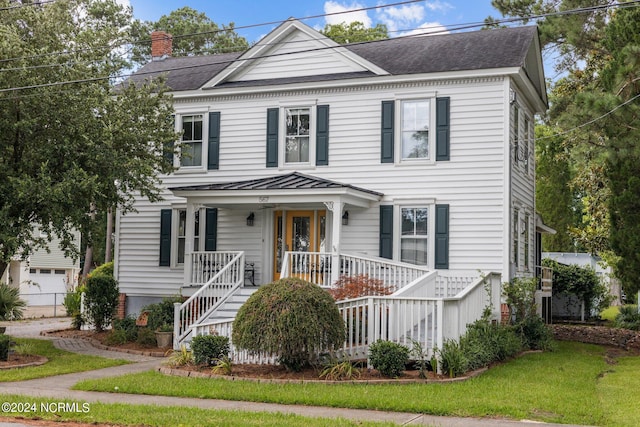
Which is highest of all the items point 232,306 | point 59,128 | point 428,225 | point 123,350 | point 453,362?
point 59,128

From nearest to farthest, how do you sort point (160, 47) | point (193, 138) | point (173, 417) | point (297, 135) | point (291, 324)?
point (173, 417), point (291, 324), point (297, 135), point (193, 138), point (160, 47)

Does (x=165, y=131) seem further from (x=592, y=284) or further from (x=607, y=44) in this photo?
(x=592, y=284)

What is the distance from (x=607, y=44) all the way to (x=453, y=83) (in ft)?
12.4

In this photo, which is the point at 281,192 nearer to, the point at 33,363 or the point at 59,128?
the point at 59,128

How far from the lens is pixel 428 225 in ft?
60.4

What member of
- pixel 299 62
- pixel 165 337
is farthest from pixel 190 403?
pixel 299 62

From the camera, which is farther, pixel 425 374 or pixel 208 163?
pixel 208 163

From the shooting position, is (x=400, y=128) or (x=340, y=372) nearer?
(x=340, y=372)

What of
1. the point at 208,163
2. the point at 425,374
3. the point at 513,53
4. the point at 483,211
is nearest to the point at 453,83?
the point at 513,53

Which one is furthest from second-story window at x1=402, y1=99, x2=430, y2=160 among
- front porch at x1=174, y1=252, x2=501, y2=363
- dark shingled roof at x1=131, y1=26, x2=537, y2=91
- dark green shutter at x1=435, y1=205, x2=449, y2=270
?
front porch at x1=174, y1=252, x2=501, y2=363

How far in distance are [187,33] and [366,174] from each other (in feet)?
90.7

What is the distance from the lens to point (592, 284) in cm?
2778

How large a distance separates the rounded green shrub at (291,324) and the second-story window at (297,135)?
23.7 feet

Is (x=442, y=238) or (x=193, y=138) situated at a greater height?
(x=193, y=138)
